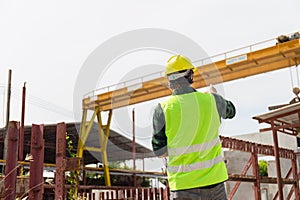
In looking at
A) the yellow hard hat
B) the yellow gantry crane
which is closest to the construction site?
the yellow gantry crane

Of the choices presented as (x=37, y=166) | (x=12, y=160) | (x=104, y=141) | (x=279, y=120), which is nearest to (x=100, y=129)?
(x=104, y=141)

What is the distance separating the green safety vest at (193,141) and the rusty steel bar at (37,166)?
1.91 meters

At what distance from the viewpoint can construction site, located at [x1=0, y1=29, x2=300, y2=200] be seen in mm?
4199

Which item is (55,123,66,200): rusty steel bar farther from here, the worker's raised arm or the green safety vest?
the green safety vest

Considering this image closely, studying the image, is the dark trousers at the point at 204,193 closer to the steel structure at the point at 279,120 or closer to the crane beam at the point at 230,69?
the steel structure at the point at 279,120

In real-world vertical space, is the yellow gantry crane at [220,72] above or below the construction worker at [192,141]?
above

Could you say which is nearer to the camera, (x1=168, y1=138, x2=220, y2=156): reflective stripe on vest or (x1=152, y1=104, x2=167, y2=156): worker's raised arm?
(x1=168, y1=138, x2=220, y2=156): reflective stripe on vest

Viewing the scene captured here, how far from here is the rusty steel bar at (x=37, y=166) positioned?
404cm

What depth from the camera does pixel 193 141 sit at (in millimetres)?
2549

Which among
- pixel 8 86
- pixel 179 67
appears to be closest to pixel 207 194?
pixel 179 67

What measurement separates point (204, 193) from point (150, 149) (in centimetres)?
1115

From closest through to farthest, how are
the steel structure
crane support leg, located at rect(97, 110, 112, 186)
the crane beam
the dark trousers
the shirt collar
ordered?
1. the dark trousers
2. the shirt collar
3. the steel structure
4. the crane beam
5. crane support leg, located at rect(97, 110, 112, 186)

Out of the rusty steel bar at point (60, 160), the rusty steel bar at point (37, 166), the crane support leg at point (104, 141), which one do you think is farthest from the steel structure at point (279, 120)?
the crane support leg at point (104, 141)

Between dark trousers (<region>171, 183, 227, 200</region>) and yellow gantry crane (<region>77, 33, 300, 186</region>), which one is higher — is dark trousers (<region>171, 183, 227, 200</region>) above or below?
below
